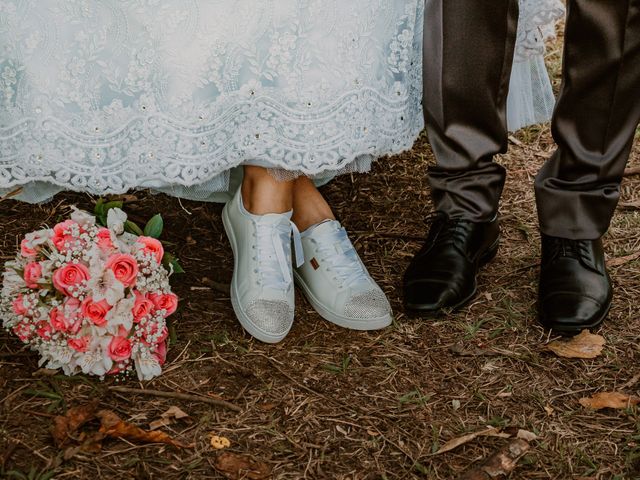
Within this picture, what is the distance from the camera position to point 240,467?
4.14 feet

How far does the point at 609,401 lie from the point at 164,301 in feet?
2.83

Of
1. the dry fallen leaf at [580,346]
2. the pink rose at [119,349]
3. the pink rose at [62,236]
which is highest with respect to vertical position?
the pink rose at [62,236]

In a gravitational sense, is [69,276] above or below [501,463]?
above

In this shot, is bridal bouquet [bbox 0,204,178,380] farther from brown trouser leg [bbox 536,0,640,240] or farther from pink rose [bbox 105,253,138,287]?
brown trouser leg [bbox 536,0,640,240]

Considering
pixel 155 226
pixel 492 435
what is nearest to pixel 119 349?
pixel 155 226

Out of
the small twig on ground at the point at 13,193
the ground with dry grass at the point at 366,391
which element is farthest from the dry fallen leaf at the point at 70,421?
the small twig on ground at the point at 13,193

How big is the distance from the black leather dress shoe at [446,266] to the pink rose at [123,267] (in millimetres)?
611

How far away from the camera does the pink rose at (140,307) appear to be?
1422 millimetres

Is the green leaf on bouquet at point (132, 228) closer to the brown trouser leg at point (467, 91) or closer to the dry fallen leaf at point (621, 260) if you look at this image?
the brown trouser leg at point (467, 91)

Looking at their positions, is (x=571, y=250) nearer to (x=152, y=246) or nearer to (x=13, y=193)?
(x=152, y=246)

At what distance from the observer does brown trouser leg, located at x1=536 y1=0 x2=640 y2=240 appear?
1476 millimetres

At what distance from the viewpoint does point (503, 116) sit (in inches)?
65.9

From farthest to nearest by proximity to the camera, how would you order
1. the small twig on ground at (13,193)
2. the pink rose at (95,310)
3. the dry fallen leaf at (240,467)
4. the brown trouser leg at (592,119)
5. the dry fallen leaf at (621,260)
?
the dry fallen leaf at (621,260) < the small twig on ground at (13,193) < the brown trouser leg at (592,119) < the pink rose at (95,310) < the dry fallen leaf at (240,467)

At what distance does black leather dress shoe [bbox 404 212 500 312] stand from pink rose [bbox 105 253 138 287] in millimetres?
611
